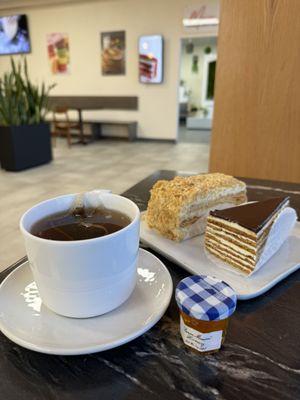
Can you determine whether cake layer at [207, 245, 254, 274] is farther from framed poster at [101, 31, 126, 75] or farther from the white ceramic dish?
framed poster at [101, 31, 126, 75]

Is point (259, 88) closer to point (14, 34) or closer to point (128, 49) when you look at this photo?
point (128, 49)

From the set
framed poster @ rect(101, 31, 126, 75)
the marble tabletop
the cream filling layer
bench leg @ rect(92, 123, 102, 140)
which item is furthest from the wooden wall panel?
bench leg @ rect(92, 123, 102, 140)

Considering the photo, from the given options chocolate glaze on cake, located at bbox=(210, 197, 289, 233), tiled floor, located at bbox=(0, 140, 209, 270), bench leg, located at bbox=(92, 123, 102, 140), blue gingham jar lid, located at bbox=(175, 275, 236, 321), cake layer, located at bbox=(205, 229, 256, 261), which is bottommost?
tiled floor, located at bbox=(0, 140, 209, 270)

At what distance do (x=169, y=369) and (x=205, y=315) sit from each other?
8cm

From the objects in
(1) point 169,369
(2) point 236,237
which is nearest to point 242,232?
(2) point 236,237

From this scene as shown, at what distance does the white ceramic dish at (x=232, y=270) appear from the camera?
18.6 inches

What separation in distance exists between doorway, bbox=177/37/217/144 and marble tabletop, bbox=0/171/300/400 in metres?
8.28

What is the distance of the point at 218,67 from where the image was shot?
1.66 meters

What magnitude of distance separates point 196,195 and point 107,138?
19.7ft

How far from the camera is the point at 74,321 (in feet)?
1.27

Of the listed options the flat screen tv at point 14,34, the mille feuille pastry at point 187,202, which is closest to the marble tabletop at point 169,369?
the mille feuille pastry at point 187,202

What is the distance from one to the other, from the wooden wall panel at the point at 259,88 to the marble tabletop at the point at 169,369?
1369mm

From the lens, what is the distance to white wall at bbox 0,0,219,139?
5.29m

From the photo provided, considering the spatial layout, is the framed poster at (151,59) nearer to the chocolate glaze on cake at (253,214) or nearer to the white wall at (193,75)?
the white wall at (193,75)
